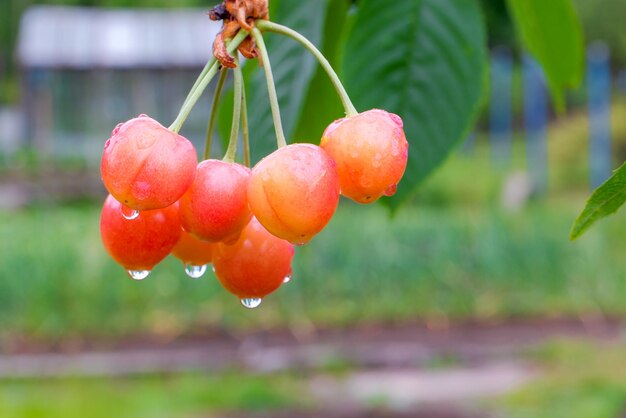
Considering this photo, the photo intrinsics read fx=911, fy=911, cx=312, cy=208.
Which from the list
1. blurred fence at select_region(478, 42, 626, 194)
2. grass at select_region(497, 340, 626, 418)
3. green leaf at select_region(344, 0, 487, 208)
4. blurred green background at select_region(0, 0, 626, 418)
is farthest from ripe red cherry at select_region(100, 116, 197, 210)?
blurred fence at select_region(478, 42, 626, 194)

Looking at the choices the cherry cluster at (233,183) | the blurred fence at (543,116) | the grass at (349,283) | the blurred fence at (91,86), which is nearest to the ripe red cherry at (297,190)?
the cherry cluster at (233,183)

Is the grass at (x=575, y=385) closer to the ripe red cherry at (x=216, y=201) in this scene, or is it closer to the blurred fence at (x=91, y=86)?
the ripe red cherry at (x=216, y=201)

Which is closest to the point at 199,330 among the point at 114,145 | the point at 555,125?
the point at 114,145

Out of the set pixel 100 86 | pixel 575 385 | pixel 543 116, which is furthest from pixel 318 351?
pixel 100 86

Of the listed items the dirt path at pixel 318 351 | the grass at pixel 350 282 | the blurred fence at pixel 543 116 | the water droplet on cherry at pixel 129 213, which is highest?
the blurred fence at pixel 543 116

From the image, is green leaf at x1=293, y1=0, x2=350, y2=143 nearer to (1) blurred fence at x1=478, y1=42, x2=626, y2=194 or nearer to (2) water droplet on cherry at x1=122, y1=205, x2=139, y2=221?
(2) water droplet on cherry at x1=122, y1=205, x2=139, y2=221

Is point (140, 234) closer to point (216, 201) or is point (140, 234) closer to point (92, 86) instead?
point (216, 201)

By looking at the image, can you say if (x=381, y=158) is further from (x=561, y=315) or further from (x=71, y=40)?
(x=71, y=40)
